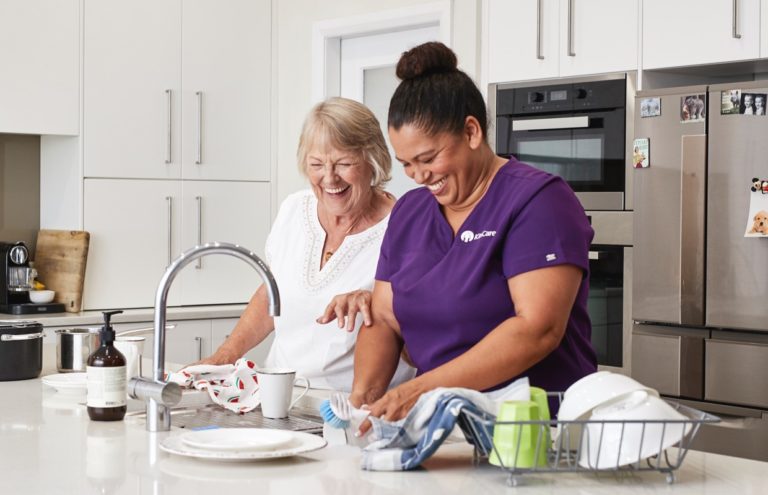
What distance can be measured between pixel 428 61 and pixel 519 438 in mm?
838

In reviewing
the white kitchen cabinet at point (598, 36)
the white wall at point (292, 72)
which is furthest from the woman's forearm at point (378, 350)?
the white wall at point (292, 72)

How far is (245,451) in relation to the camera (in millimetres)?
1593

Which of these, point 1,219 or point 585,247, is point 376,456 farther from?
point 1,219

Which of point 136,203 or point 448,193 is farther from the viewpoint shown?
point 136,203

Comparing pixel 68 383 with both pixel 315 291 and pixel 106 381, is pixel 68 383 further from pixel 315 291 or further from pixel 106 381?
pixel 315 291

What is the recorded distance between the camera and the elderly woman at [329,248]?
8.27 ft

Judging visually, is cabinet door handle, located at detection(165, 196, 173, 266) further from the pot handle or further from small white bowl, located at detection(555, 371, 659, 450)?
small white bowl, located at detection(555, 371, 659, 450)

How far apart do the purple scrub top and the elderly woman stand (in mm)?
439

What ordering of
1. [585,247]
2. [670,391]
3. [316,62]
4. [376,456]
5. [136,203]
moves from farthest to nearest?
[316,62] < [136,203] < [670,391] < [585,247] < [376,456]

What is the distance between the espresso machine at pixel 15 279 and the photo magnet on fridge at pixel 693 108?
2.48 metres

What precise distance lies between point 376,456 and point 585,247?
1.91ft

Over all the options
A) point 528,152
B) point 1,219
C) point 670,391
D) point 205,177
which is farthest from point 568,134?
point 1,219

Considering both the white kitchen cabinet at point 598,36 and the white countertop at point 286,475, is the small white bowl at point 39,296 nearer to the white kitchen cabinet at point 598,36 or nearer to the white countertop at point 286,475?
the white kitchen cabinet at point 598,36

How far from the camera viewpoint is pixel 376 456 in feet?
5.08
